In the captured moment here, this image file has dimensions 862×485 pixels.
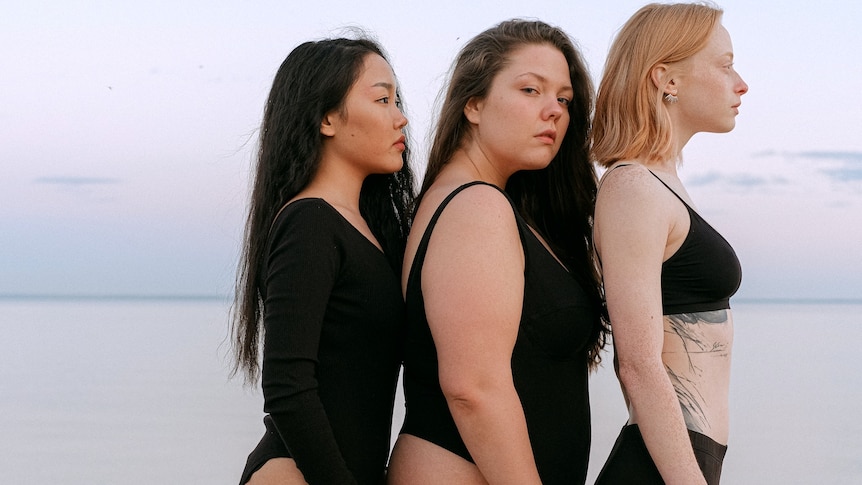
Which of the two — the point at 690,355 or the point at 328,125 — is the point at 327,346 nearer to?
the point at 328,125

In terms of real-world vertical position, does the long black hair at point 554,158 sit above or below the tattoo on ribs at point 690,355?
above

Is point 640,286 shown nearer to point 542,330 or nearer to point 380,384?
point 542,330

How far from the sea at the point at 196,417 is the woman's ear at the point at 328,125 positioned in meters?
1.58

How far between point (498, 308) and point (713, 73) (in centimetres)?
88

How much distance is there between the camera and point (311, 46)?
252 centimetres

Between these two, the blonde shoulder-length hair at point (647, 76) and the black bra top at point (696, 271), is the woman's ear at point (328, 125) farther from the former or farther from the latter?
the black bra top at point (696, 271)

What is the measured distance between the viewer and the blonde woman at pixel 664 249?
84.7 inches

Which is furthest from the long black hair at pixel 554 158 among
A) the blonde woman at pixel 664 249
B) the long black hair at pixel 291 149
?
the long black hair at pixel 291 149

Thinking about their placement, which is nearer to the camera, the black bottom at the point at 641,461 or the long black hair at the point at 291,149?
the black bottom at the point at 641,461

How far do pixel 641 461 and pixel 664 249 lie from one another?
0.50m

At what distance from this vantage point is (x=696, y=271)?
7.38 ft

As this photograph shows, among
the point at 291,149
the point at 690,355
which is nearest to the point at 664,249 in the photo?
the point at 690,355

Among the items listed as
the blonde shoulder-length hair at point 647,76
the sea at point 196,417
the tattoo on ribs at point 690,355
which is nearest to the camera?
the tattoo on ribs at point 690,355

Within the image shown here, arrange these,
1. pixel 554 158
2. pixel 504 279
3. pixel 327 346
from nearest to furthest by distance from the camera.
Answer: pixel 504 279, pixel 327 346, pixel 554 158
